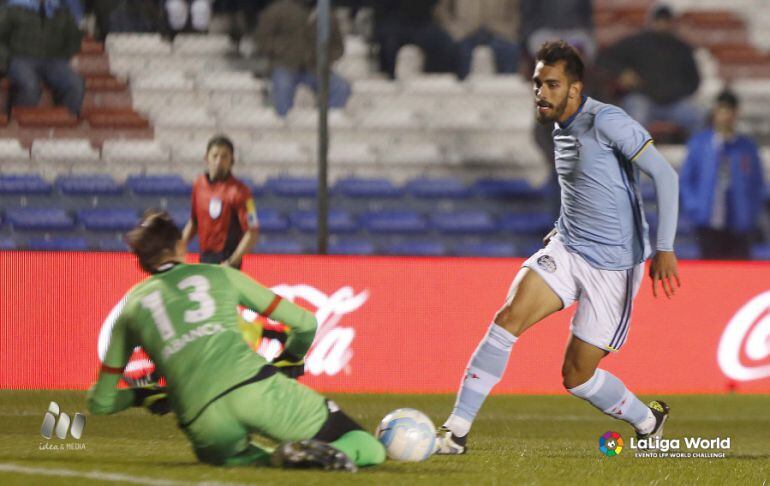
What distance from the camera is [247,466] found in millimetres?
5496

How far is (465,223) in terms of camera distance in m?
13.6

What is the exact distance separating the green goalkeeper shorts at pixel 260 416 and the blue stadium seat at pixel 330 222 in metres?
7.90

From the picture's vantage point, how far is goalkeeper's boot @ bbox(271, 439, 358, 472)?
5.28 metres

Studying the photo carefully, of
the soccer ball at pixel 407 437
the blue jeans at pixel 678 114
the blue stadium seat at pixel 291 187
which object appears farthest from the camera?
the blue jeans at pixel 678 114

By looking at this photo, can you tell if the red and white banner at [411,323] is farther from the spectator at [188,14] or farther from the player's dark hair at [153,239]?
the player's dark hair at [153,239]

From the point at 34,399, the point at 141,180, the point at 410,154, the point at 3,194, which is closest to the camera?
the point at 34,399

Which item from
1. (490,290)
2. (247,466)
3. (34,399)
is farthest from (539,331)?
(247,466)

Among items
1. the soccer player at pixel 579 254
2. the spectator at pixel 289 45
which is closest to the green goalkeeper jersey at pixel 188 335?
the soccer player at pixel 579 254

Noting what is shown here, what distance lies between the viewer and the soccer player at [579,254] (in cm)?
630

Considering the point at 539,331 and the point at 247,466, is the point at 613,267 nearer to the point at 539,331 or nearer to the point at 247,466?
the point at 247,466

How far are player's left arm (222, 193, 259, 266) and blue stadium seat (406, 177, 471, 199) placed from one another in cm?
420

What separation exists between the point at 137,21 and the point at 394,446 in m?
8.62

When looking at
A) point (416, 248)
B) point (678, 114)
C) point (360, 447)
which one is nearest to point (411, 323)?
point (416, 248)

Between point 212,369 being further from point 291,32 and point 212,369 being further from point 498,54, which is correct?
point 498,54
